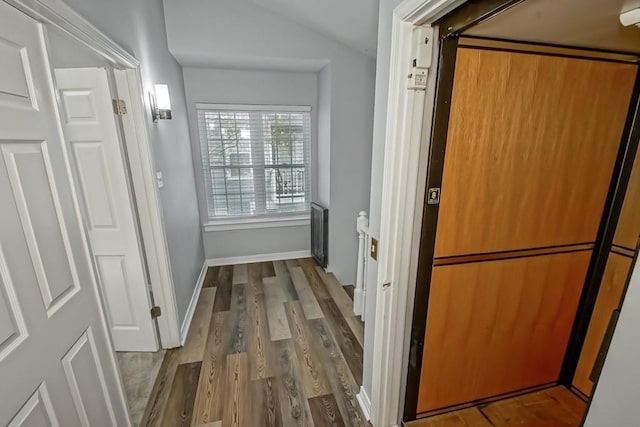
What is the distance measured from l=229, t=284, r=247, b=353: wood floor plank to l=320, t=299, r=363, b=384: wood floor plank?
74cm

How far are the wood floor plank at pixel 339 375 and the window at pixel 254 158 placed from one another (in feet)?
6.11

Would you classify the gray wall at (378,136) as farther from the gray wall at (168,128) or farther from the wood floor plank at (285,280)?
the wood floor plank at (285,280)

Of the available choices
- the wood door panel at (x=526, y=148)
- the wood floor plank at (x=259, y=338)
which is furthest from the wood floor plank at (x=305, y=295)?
the wood door panel at (x=526, y=148)

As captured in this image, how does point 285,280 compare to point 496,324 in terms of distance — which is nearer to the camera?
point 496,324

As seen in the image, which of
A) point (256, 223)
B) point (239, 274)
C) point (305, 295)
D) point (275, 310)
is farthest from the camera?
point (256, 223)

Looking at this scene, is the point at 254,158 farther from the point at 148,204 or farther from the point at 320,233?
the point at 148,204

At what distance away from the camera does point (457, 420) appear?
4.91 feet

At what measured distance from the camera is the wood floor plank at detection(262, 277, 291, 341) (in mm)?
2328

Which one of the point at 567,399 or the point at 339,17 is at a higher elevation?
the point at 339,17

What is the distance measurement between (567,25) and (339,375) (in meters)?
2.19

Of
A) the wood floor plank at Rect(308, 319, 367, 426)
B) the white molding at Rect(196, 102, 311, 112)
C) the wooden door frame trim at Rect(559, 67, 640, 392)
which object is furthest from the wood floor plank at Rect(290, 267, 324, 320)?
the white molding at Rect(196, 102, 311, 112)

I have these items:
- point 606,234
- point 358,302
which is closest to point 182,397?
point 358,302

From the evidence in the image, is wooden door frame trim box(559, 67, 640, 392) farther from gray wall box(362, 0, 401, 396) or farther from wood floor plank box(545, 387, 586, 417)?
gray wall box(362, 0, 401, 396)

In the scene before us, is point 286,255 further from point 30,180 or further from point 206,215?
point 30,180
